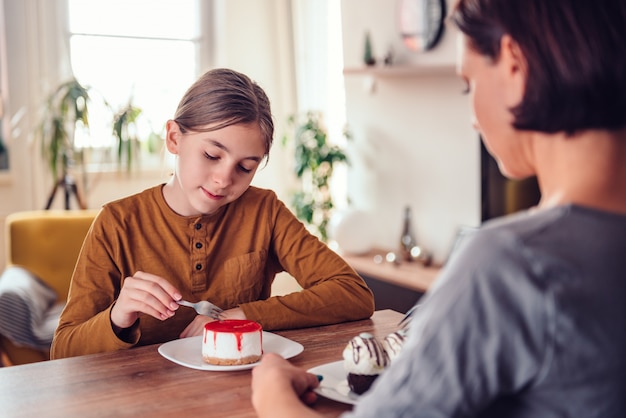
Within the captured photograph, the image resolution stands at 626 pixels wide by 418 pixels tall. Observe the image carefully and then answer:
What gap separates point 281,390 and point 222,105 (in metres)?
0.80

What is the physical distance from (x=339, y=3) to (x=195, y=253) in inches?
124

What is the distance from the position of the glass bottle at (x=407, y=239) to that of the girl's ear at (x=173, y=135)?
2.45 meters

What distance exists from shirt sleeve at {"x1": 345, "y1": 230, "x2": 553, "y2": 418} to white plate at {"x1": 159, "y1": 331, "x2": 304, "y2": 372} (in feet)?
2.04

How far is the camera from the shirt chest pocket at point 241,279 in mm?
1743

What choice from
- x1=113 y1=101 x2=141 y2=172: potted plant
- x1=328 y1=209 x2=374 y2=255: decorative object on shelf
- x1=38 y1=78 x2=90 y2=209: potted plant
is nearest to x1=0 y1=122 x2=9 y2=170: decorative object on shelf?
x1=38 y1=78 x2=90 y2=209: potted plant

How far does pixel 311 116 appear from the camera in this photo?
14.9ft

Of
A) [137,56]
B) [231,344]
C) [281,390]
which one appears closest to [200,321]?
[231,344]

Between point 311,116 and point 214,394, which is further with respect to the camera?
point 311,116

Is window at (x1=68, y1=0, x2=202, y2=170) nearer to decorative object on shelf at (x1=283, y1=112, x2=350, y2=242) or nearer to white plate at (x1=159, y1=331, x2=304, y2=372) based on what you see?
decorative object on shelf at (x1=283, y1=112, x2=350, y2=242)

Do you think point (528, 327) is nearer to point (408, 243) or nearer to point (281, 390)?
point (281, 390)

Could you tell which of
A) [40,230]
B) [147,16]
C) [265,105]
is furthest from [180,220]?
[147,16]

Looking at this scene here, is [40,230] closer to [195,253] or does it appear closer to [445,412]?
[195,253]

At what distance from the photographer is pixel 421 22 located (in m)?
3.79

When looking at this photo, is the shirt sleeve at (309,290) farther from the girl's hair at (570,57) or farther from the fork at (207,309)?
the girl's hair at (570,57)
